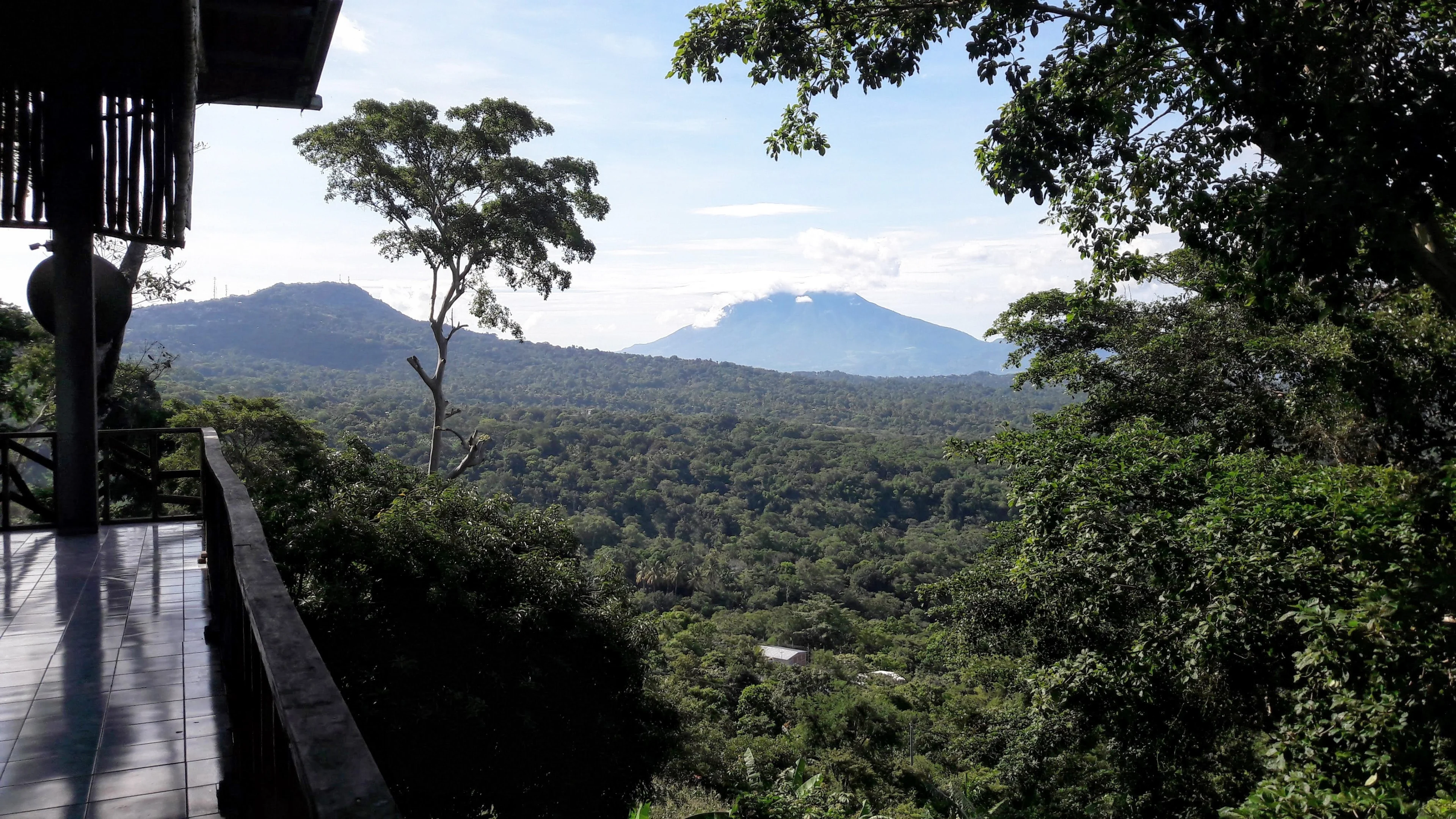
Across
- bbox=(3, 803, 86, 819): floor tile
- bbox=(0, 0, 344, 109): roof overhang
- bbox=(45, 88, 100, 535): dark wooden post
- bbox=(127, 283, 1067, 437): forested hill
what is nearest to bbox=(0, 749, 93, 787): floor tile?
bbox=(3, 803, 86, 819): floor tile

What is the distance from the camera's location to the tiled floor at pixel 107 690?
2.59 metres

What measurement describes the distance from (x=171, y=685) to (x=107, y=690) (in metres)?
0.22

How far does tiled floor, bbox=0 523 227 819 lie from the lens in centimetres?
259

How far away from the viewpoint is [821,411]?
146625mm

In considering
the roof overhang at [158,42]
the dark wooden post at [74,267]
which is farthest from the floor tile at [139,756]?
the roof overhang at [158,42]

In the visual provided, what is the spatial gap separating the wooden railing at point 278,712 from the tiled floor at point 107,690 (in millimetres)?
171

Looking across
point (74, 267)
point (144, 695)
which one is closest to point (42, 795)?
point (144, 695)

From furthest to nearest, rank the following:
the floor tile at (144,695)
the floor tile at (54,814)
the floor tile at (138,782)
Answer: the floor tile at (144,695) < the floor tile at (138,782) < the floor tile at (54,814)

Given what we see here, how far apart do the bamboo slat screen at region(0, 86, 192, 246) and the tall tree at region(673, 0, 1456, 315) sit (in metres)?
3.47

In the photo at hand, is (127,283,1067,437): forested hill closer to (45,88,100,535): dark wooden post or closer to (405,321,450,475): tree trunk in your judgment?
(405,321,450,475): tree trunk

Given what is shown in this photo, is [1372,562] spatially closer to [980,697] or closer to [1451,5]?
[1451,5]

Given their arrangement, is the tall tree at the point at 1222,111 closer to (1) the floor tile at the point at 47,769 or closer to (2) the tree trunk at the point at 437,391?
(1) the floor tile at the point at 47,769

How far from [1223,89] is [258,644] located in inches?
200

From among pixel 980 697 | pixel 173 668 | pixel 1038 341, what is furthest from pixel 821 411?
pixel 173 668
